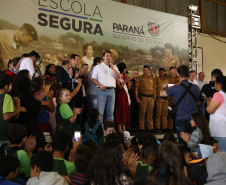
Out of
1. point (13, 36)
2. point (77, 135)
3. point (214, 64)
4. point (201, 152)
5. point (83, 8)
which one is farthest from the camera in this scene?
point (214, 64)

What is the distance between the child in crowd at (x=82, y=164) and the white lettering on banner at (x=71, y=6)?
525cm

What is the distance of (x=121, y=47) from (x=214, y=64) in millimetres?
5664

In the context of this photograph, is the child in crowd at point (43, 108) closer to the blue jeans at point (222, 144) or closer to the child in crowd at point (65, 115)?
the child in crowd at point (65, 115)

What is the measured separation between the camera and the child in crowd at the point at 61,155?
2.48m

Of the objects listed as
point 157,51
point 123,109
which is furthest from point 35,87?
point 157,51

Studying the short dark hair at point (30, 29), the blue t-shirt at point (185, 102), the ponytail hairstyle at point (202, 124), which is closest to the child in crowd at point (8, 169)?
the ponytail hairstyle at point (202, 124)

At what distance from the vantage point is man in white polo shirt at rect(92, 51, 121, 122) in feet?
17.2

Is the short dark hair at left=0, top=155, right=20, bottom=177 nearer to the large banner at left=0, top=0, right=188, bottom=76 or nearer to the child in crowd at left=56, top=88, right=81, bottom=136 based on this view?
the child in crowd at left=56, top=88, right=81, bottom=136

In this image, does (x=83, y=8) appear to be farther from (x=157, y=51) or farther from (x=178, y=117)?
(x=178, y=117)

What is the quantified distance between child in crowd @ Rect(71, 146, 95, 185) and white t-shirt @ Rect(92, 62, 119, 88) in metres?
2.97

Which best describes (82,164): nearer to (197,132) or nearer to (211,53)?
(197,132)

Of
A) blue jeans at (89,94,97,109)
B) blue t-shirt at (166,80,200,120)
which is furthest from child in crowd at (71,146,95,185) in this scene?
blue jeans at (89,94,97,109)

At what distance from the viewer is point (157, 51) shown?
8820 mm

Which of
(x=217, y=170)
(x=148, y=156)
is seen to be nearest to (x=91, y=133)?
(x=148, y=156)
